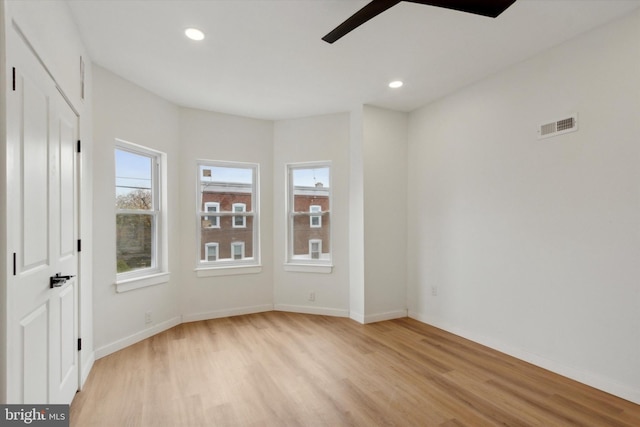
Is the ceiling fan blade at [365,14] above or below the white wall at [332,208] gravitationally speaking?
above

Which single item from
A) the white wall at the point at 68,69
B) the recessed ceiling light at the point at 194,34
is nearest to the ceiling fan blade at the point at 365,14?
the recessed ceiling light at the point at 194,34

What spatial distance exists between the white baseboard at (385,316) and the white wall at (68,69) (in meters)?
2.95

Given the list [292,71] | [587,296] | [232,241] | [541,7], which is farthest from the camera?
[232,241]

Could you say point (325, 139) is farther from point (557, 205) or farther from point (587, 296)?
point (587, 296)

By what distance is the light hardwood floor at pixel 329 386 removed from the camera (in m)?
2.08

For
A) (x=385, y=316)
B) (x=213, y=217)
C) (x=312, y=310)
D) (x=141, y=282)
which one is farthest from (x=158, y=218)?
(x=385, y=316)

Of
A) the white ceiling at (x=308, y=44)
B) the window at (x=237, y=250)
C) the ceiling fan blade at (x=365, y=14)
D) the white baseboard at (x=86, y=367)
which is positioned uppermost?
the white ceiling at (x=308, y=44)

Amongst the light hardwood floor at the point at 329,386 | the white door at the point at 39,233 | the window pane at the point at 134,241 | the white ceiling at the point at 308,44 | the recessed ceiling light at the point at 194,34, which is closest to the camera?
the white door at the point at 39,233

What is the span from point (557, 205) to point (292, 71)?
2.72 m

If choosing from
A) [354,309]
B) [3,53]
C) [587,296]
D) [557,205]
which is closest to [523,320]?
[587,296]

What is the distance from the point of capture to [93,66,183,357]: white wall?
3.01 metres

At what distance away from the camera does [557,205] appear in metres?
2.70

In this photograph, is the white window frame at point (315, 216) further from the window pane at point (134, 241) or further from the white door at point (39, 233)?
the white door at point (39, 233)

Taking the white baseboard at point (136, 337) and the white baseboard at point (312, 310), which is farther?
the white baseboard at point (312, 310)
